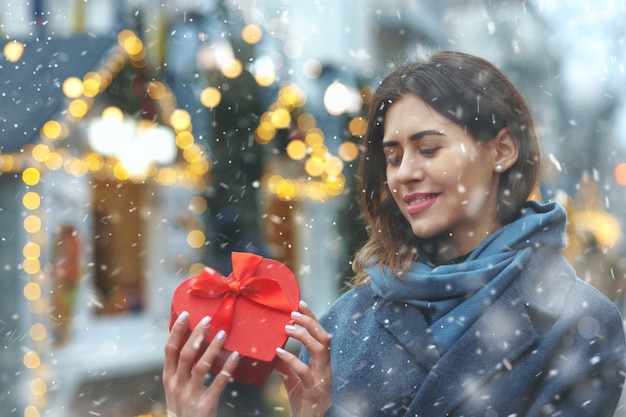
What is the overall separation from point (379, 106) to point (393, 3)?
22.8 feet

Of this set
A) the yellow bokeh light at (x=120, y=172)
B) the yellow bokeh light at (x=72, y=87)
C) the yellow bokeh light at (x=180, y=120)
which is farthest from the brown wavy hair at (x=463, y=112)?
the yellow bokeh light at (x=120, y=172)

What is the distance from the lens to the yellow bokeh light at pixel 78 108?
205 inches

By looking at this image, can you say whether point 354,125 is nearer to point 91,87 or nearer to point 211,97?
point 211,97

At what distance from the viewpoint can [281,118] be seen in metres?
4.70

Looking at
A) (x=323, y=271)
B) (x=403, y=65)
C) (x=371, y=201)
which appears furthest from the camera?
(x=323, y=271)

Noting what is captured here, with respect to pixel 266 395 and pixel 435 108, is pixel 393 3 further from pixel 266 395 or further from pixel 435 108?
pixel 435 108

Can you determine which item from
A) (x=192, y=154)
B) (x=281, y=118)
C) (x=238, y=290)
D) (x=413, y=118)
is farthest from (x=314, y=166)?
(x=238, y=290)

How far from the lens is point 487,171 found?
6.12ft

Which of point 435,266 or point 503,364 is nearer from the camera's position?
point 503,364

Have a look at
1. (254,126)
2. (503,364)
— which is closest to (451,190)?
(503,364)

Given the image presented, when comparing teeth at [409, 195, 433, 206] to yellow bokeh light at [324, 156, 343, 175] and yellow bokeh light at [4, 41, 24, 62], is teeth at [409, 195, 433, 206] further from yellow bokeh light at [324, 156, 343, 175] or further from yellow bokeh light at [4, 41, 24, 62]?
yellow bokeh light at [4, 41, 24, 62]

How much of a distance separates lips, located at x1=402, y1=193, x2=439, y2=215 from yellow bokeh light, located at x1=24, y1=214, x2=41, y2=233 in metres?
4.04

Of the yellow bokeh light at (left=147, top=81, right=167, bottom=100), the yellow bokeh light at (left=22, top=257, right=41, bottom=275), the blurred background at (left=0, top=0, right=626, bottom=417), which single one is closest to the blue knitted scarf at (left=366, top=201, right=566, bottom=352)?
the blurred background at (left=0, top=0, right=626, bottom=417)

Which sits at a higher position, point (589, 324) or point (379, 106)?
point (379, 106)
